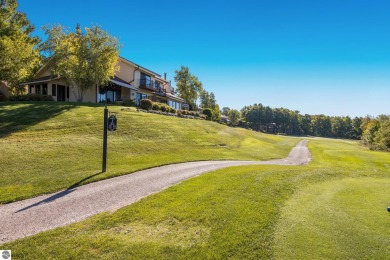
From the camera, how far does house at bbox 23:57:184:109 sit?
37594mm

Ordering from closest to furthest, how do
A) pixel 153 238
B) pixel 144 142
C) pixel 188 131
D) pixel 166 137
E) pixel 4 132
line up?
pixel 153 238
pixel 4 132
pixel 144 142
pixel 166 137
pixel 188 131

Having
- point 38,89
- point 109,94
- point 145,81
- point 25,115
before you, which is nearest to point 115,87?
point 109,94

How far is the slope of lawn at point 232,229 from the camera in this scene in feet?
18.2

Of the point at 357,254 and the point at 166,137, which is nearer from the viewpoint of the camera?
the point at 357,254

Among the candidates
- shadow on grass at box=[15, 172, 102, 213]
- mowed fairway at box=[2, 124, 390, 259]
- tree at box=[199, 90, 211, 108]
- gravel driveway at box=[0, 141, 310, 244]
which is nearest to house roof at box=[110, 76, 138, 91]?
gravel driveway at box=[0, 141, 310, 244]

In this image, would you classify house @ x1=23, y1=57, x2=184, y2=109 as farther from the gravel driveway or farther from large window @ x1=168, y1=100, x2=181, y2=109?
the gravel driveway

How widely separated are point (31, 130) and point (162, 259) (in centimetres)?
1929

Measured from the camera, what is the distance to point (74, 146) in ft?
56.3

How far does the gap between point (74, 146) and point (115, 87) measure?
2687cm

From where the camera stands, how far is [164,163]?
16172 millimetres

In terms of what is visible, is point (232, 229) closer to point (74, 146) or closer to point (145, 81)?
point (74, 146)

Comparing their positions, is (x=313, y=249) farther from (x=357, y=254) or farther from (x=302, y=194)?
(x=302, y=194)

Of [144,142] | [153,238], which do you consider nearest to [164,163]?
[144,142]

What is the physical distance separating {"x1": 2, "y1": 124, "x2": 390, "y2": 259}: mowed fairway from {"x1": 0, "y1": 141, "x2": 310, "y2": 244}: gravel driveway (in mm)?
631
